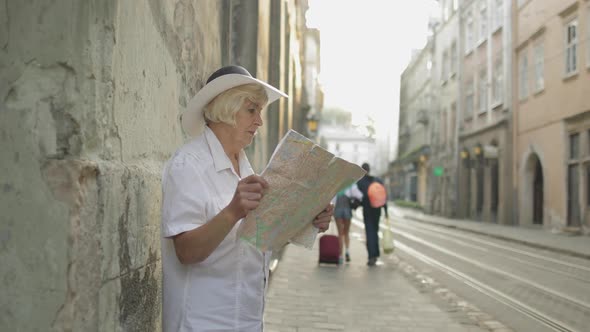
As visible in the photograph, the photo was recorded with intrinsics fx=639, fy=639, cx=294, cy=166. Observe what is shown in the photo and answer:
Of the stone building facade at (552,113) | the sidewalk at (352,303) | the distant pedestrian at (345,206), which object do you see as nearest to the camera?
the sidewalk at (352,303)

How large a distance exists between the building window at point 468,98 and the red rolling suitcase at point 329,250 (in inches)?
984

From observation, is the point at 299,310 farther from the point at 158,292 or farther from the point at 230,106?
the point at 230,106

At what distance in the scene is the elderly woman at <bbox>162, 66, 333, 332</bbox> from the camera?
1.92m

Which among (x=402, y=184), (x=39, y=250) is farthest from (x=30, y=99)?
(x=402, y=184)

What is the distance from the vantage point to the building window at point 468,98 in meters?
33.3

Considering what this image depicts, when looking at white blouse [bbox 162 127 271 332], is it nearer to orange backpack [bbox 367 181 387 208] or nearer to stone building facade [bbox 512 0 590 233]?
orange backpack [bbox 367 181 387 208]

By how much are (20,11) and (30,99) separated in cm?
Result: 24

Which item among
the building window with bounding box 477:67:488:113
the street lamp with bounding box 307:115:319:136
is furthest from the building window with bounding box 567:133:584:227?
the street lamp with bounding box 307:115:319:136

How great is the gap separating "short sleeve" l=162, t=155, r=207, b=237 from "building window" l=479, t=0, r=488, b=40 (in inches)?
1212

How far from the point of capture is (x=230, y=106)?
2246 mm

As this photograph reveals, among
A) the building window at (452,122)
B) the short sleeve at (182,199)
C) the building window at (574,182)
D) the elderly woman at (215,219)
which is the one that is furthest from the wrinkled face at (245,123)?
the building window at (452,122)

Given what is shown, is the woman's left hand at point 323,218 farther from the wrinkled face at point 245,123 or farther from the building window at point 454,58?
the building window at point 454,58

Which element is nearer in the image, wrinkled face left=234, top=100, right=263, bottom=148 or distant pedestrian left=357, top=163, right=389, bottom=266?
wrinkled face left=234, top=100, right=263, bottom=148

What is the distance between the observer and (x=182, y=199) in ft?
6.35
